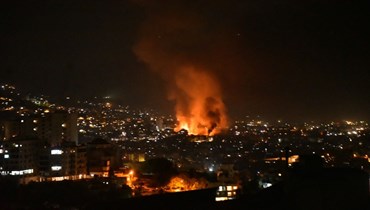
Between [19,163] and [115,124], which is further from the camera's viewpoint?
[115,124]

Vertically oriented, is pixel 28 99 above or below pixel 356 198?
above

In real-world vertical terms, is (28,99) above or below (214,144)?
above

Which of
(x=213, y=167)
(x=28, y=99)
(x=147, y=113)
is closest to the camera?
(x=213, y=167)

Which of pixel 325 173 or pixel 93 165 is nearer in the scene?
pixel 325 173

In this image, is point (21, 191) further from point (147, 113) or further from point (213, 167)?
point (147, 113)

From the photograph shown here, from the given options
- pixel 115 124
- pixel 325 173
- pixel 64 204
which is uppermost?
pixel 115 124

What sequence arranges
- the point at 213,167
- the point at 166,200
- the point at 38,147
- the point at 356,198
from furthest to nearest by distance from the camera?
the point at 213,167
the point at 38,147
the point at 166,200
the point at 356,198

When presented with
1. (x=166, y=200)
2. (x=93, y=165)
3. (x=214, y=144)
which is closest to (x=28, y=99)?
(x=214, y=144)

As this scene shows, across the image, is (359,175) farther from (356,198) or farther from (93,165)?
(93,165)

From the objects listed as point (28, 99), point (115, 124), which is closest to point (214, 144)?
point (115, 124)

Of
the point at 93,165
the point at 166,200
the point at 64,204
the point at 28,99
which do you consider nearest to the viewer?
the point at 166,200
